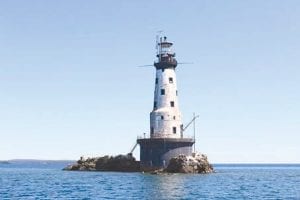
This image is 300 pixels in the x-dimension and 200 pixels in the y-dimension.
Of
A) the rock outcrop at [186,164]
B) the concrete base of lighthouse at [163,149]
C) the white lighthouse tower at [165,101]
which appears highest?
the white lighthouse tower at [165,101]

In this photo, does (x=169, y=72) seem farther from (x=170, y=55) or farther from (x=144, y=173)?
(x=144, y=173)

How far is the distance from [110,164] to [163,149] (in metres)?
18.5

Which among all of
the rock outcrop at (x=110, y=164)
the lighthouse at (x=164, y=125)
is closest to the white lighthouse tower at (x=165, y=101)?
the lighthouse at (x=164, y=125)

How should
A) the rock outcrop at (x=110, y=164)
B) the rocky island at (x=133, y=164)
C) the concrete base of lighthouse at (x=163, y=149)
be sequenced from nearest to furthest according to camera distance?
the rocky island at (x=133, y=164)
the concrete base of lighthouse at (x=163, y=149)
the rock outcrop at (x=110, y=164)

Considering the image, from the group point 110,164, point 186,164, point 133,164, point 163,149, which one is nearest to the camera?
point 186,164

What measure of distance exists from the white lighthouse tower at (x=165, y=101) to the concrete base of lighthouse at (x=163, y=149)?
3.88 feet

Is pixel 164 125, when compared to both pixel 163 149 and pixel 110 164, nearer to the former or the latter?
pixel 163 149

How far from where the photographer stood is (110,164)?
3942 inches

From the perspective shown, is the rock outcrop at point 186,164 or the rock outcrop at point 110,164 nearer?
the rock outcrop at point 186,164

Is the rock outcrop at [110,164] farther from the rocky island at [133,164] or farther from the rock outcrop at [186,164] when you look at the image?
the rock outcrop at [186,164]

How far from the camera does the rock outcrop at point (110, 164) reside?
94.4 m

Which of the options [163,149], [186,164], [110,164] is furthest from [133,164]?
[186,164]

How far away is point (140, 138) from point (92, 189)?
2952 cm

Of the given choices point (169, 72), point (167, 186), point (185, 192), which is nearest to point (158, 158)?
point (169, 72)
